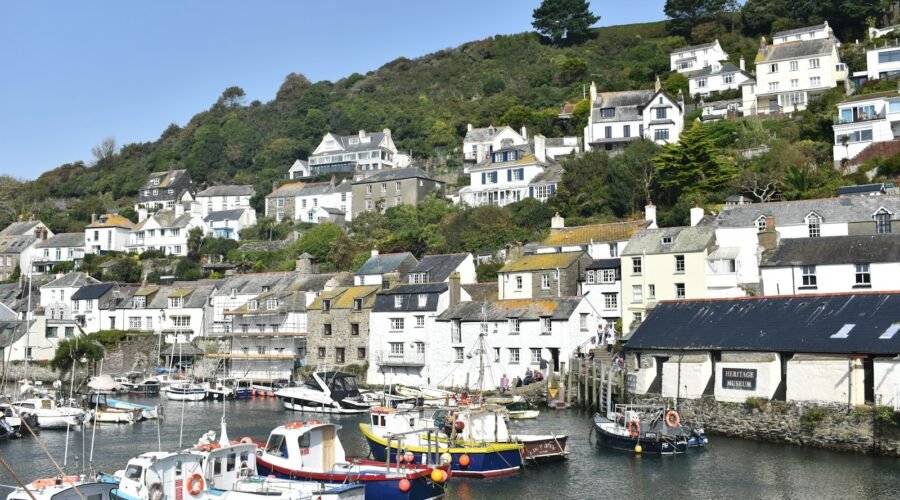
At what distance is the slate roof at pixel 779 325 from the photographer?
37594mm

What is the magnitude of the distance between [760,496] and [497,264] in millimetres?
41278

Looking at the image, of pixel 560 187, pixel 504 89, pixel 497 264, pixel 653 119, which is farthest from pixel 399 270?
pixel 504 89

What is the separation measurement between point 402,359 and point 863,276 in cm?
3002

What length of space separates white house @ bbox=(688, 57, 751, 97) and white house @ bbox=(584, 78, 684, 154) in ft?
22.4

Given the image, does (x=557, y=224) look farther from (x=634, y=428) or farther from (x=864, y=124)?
(x=634, y=428)

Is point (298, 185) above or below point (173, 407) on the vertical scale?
above

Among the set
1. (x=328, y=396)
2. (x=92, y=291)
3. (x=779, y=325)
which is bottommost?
(x=328, y=396)

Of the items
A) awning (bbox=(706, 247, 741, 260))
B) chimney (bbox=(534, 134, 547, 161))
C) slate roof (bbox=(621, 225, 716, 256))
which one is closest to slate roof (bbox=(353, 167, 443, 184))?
chimney (bbox=(534, 134, 547, 161))

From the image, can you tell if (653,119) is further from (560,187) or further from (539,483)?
(539,483)

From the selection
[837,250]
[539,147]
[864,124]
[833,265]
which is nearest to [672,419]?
[833,265]

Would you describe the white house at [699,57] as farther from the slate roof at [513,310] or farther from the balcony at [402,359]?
the balcony at [402,359]

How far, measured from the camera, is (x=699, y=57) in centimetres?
10350

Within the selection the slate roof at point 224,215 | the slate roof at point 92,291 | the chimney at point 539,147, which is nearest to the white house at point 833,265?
the chimney at point 539,147

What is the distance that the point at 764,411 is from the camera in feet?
126
